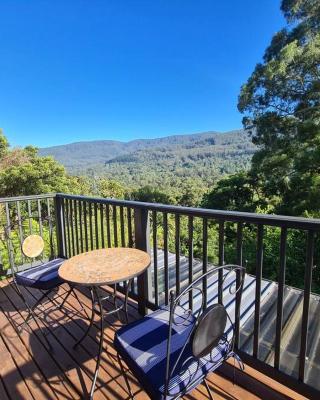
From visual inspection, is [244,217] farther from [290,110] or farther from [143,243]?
[290,110]

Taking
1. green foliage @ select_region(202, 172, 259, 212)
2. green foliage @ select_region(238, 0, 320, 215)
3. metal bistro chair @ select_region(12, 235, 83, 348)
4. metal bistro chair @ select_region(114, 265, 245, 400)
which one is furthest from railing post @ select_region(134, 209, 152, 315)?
green foliage @ select_region(202, 172, 259, 212)

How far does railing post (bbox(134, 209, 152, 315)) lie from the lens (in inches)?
94.9

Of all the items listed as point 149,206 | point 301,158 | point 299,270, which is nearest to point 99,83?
point 301,158

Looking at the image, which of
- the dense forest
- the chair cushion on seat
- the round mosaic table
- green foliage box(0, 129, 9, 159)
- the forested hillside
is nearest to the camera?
the round mosaic table

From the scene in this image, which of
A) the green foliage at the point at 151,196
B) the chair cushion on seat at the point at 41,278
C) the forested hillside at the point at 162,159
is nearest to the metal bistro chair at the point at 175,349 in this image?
the chair cushion on seat at the point at 41,278

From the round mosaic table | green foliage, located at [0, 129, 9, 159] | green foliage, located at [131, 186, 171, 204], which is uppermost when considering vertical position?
green foliage, located at [0, 129, 9, 159]

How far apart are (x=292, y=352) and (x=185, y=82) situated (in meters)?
41.9

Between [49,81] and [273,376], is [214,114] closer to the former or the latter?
[49,81]

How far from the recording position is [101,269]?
1.84 metres

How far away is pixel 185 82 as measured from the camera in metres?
39.2

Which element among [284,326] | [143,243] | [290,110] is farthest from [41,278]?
[290,110]

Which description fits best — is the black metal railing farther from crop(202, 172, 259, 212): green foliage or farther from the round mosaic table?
crop(202, 172, 259, 212): green foliage

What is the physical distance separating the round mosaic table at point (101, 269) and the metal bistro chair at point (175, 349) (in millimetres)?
306

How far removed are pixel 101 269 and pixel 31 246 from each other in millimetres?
1357
